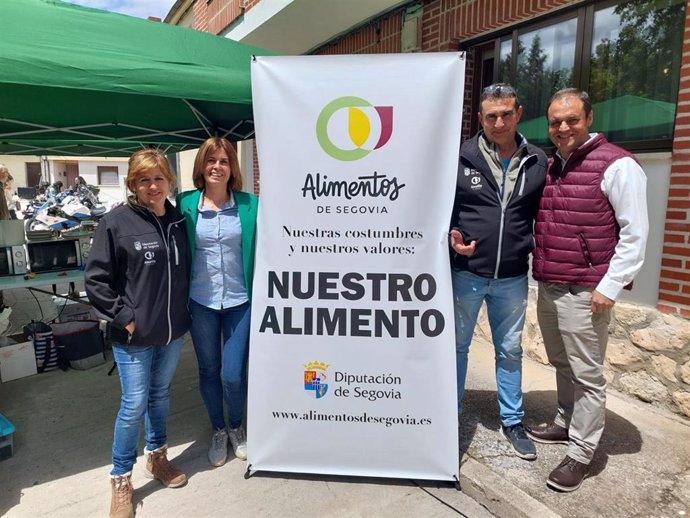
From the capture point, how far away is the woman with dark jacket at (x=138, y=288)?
2271mm

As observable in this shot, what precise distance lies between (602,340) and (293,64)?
83.3 inches

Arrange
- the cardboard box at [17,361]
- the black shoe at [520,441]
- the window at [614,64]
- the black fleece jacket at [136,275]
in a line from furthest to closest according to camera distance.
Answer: the cardboard box at [17,361]
the window at [614,64]
the black shoe at [520,441]
the black fleece jacket at [136,275]

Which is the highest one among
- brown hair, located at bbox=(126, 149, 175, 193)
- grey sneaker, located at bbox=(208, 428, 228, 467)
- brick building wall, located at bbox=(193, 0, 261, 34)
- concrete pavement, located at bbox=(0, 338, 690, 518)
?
brick building wall, located at bbox=(193, 0, 261, 34)

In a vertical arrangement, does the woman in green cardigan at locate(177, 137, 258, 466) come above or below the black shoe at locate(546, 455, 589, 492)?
above

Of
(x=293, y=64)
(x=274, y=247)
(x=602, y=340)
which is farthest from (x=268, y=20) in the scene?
(x=602, y=340)

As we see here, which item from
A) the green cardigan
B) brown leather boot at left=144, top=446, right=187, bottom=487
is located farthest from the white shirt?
brown leather boot at left=144, top=446, right=187, bottom=487

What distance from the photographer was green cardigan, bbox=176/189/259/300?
8.56ft

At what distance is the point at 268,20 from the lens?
20.7 ft

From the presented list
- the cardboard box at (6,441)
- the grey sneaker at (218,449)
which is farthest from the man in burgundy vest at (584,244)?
the cardboard box at (6,441)

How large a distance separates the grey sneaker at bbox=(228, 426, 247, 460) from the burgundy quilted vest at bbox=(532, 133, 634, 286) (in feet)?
6.63

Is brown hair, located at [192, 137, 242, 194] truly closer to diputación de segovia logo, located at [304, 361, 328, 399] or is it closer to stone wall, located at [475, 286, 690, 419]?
diputación de segovia logo, located at [304, 361, 328, 399]

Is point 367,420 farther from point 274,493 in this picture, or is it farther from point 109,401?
point 109,401

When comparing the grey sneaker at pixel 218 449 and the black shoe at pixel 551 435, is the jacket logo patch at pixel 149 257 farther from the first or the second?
the black shoe at pixel 551 435

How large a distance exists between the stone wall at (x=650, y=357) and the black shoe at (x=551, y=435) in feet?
3.20
